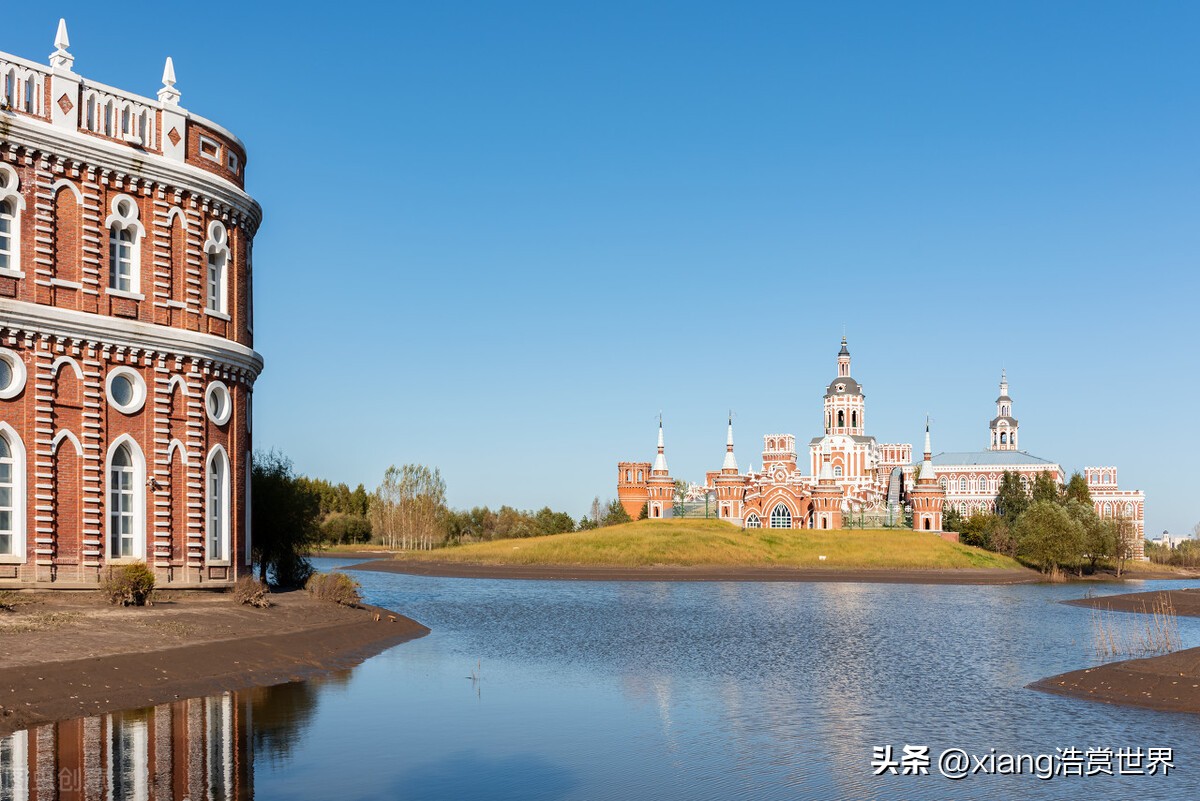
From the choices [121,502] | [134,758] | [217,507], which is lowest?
[134,758]

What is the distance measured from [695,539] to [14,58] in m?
81.3

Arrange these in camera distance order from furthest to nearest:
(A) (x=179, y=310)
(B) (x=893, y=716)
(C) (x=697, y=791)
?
1. (A) (x=179, y=310)
2. (B) (x=893, y=716)
3. (C) (x=697, y=791)

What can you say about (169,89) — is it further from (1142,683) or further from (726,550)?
(726,550)

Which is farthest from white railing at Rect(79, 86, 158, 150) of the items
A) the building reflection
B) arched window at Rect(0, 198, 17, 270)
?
the building reflection

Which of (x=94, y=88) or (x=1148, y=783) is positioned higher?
(x=94, y=88)

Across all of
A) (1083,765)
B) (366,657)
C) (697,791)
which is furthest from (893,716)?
(366,657)

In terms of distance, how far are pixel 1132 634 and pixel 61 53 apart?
46.1 meters

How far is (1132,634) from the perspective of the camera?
150 feet

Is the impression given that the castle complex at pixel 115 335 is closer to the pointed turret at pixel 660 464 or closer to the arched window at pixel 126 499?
the arched window at pixel 126 499

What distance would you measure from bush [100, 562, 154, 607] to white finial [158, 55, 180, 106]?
15868mm

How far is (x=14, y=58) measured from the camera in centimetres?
3216

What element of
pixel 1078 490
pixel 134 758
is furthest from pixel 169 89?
pixel 1078 490

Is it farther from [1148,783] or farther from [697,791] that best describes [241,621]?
[1148,783]

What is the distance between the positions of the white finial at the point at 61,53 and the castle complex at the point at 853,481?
319 feet
